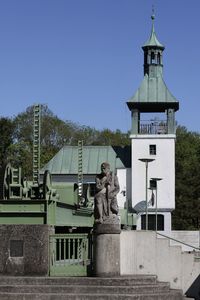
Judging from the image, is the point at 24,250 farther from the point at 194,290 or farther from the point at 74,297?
the point at 194,290

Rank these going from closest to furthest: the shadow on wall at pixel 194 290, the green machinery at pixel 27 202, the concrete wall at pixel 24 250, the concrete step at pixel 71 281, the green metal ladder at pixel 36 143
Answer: the concrete step at pixel 71 281 < the concrete wall at pixel 24 250 < the green machinery at pixel 27 202 < the shadow on wall at pixel 194 290 < the green metal ladder at pixel 36 143

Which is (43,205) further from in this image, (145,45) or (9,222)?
(145,45)

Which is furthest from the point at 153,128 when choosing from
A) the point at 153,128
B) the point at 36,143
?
the point at 36,143

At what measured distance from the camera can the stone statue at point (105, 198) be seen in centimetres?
1938

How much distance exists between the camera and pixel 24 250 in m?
19.4

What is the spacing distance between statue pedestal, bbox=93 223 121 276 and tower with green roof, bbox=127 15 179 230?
44194 mm

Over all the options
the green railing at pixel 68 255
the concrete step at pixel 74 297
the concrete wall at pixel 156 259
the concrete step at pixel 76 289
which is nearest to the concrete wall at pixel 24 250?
the green railing at pixel 68 255

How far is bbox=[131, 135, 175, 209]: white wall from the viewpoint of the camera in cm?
6544

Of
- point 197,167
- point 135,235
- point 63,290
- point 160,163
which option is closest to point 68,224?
point 135,235

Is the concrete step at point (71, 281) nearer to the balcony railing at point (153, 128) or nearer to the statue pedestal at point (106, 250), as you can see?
the statue pedestal at point (106, 250)

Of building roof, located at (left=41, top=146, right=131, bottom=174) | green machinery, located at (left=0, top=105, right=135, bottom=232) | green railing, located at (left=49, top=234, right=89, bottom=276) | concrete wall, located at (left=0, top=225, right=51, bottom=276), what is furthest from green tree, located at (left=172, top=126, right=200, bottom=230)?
concrete wall, located at (left=0, top=225, right=51, bottom=276)

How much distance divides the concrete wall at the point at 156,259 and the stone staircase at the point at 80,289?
3.79 meters

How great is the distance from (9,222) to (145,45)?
166ft

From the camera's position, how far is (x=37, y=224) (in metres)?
19.8
